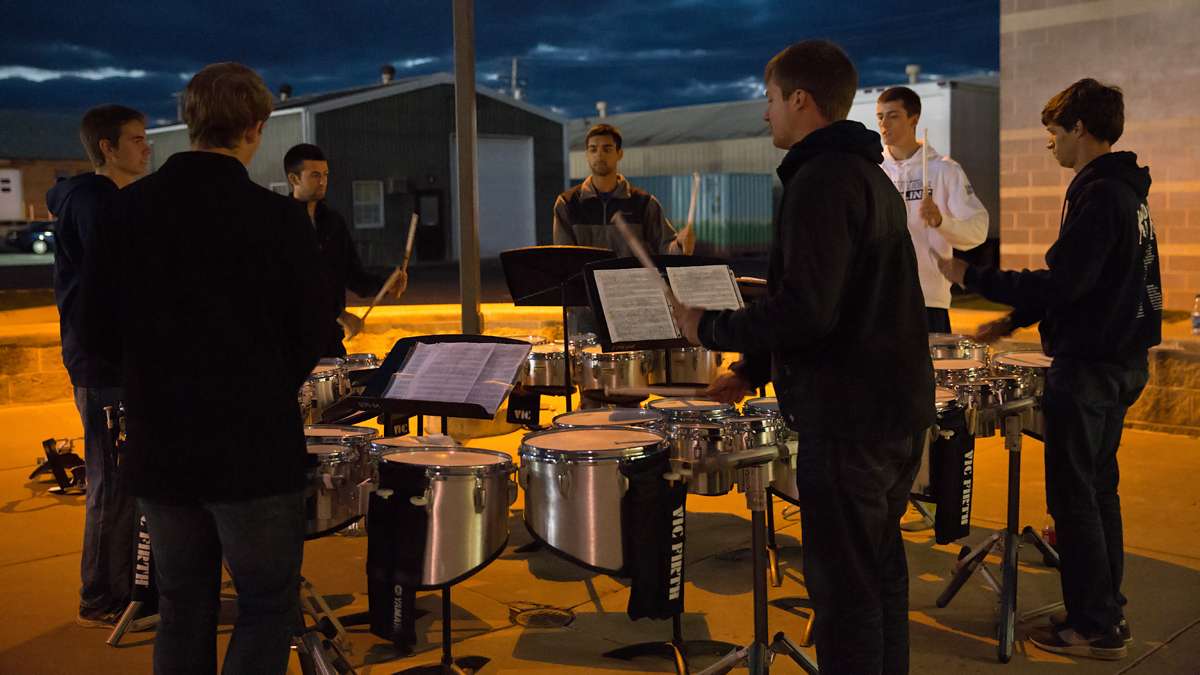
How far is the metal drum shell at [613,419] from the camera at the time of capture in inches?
163

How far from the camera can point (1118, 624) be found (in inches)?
161

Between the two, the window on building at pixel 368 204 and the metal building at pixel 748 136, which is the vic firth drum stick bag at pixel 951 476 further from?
the window on building at pixel 368 204

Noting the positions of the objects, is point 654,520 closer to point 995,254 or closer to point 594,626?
point 594,626

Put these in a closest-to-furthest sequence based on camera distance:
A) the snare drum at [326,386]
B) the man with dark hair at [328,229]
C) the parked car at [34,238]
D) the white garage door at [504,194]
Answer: the snare drum at [326,386], the man with dark hair at [328,229], the white garage door at [504,194], the parked car at [34,238]

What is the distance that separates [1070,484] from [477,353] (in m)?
2.02

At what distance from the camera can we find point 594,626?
4566mm

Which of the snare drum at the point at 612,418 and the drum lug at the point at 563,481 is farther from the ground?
the snare drum at the point at 612,418

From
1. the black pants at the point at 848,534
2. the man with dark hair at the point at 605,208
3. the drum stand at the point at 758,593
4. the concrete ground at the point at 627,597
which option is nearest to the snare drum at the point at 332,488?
the concrete ground at the point at 627,597

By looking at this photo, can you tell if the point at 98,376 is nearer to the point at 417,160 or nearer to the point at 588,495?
the point at 588,495

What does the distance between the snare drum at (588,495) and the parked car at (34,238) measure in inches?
1426

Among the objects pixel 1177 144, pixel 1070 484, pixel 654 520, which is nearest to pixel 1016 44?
pixel 1177 144

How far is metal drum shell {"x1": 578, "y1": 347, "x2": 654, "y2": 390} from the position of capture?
5.40 metres

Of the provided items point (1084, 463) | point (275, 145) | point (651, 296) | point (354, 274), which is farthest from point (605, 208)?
point (275, 145)

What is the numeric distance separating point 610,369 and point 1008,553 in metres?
1.88
